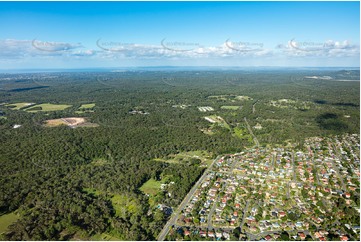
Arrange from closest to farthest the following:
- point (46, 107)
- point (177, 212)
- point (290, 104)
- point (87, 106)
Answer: point (177, 212) → point (46, 107) → point (290, 104) → point (87, 106)

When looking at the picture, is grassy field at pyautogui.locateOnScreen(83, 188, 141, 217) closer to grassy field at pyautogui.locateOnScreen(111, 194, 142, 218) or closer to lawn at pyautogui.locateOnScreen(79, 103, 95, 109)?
grassy field at pyautogui.locateOnScreen(111, 194, 142, 218)

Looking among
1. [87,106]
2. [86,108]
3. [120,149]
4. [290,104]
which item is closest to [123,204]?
[120,149]

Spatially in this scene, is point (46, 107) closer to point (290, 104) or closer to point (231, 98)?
point (231, 98)

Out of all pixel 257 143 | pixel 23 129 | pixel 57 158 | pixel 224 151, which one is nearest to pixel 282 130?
pixel 257 143

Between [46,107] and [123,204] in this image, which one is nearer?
[123,204]

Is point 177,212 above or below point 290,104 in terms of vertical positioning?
above

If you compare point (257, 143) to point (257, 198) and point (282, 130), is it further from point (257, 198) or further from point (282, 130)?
point (257, 198)
